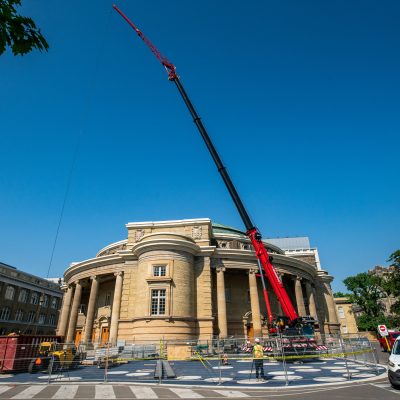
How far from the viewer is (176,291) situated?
3316 cm

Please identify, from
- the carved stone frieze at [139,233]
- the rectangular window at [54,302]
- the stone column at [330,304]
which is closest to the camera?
the carved stone frieze at [139,233]

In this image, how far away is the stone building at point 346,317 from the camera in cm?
7200

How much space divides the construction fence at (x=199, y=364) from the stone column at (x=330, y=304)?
26.1 m

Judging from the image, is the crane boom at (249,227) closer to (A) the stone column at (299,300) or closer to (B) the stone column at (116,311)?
(A) the stone column at (299,300)

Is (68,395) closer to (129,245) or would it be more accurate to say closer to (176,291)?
(176,291)

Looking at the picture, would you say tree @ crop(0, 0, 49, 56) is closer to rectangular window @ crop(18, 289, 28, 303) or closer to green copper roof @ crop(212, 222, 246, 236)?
green copper roof @ crop(212, 222, 246, 236)

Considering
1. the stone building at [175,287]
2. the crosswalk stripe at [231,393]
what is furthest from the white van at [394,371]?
the stone building at [175,287]

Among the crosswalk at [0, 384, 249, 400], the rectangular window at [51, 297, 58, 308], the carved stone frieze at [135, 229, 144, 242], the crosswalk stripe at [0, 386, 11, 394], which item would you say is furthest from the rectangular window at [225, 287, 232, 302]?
the rectangular window at [51, 297, 58, 308]

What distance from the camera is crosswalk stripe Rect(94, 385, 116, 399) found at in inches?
427

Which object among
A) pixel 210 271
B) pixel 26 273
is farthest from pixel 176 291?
pixel 26 273

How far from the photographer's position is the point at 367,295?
61.5 m

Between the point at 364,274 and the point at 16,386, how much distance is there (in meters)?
65.3

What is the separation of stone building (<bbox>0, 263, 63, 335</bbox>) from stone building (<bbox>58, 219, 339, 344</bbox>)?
73.8ft

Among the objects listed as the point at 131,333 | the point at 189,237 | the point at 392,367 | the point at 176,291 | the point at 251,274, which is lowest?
the point at 392,367
